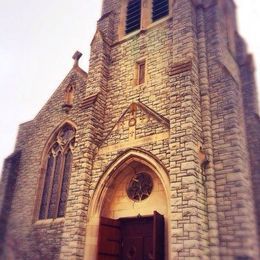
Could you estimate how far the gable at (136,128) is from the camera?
982 cm

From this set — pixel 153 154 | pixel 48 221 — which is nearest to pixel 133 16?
pixel 153 154

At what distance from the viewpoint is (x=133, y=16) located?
13.6 meters

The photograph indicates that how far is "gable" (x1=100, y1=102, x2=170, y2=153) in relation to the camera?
982 cm

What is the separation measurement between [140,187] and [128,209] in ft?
2.38

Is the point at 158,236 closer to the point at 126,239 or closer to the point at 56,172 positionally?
the point at 126,239

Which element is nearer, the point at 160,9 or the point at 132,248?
the point at 132,248

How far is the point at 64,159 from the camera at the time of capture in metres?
13.6

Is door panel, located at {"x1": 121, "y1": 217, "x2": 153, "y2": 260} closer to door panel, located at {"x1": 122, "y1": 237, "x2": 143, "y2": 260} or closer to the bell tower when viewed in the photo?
door panel, located at {"x1": 122, "y1": 237, "x2": 143, "y2": 260}

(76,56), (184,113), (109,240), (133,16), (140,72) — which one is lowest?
(109,240)

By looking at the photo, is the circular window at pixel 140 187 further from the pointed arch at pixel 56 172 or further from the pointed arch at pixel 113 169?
the pointed arch at pixel 56 172

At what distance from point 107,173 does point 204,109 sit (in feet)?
11.2

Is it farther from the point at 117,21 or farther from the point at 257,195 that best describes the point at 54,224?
the point at 117,21

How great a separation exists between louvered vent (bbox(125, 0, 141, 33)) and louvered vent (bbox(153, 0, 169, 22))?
70 centimetres

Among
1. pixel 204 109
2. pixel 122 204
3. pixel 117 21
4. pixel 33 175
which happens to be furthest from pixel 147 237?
pixel 117 21
